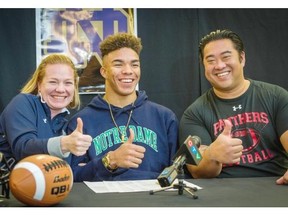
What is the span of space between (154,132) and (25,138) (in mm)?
804

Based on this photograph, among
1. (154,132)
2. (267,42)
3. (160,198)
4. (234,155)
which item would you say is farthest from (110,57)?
(267,42)

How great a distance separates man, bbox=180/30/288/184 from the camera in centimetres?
227

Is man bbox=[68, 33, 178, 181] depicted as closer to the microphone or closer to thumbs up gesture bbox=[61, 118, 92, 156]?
thumbs up gesture bbox=[61, 118, 92, 156]

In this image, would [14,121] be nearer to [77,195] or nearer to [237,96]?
[77,195]

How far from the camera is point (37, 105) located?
2053 mm

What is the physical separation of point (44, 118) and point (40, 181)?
78 cm

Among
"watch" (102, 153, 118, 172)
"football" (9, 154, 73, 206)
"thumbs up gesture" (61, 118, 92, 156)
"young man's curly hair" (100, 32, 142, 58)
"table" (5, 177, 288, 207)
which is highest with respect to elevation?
"young man's curly hair" (100, 32, 142, 58)

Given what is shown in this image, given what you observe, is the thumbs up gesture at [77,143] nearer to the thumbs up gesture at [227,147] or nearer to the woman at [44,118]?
the woman at [44,118]

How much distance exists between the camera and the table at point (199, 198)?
1.39 metres

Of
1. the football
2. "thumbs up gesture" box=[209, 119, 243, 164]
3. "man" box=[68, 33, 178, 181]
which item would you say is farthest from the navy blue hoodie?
the football

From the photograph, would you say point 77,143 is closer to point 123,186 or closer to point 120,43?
point 123,186

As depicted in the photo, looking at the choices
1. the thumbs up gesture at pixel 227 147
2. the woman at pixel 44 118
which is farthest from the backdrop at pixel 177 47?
the thumbs up gesture at pixel 227 147

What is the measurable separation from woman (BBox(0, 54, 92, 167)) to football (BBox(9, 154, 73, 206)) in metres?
0.27

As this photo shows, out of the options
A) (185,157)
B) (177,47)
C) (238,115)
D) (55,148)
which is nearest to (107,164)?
(55,148)
